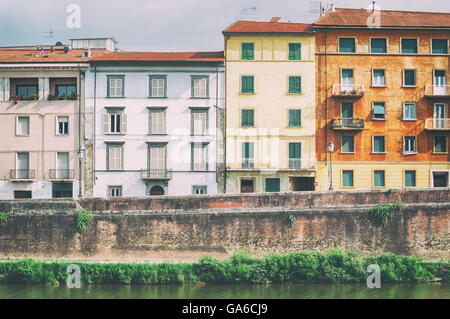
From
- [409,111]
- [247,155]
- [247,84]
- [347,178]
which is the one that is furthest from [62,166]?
[409,111]

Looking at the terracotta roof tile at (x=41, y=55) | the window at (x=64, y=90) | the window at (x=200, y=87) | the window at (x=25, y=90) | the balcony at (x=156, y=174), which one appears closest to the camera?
the balcony at (x=156, y=174)

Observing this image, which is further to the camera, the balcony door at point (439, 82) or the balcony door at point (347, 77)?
the balcony door at point (439, 82)

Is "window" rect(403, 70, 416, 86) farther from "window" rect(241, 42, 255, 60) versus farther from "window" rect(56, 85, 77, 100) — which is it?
"window" rect(56, 85, 77, 100)

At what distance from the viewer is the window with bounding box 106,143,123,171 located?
105 feet

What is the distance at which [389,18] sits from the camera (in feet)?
109

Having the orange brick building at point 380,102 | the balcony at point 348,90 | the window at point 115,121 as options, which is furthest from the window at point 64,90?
the balcony at point 348,90

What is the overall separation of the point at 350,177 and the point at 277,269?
10701 mm

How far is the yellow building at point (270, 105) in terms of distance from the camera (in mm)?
32062

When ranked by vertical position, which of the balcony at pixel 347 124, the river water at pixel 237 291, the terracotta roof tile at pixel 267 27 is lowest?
the river water at pixel 237 291

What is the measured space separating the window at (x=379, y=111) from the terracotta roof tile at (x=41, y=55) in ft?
53.9

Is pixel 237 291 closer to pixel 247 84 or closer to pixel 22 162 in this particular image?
pixel 247 84

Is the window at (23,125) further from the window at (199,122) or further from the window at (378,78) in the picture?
the window at (378,78)

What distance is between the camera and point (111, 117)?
32.2 metres

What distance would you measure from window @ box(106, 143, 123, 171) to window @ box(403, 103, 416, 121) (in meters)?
16.1
